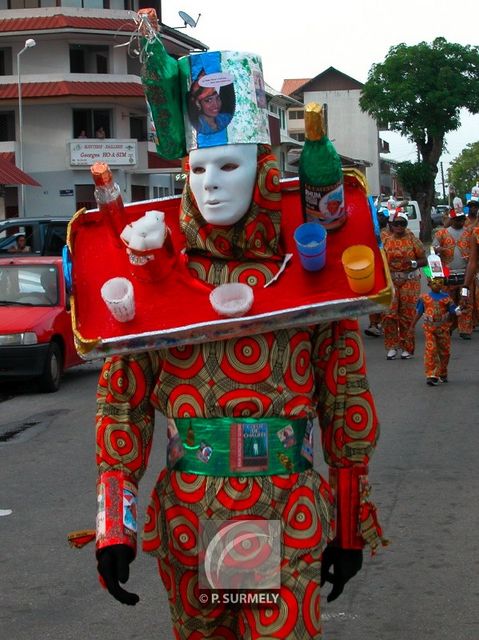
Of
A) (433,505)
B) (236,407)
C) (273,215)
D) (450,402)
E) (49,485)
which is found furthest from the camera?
(450,402)

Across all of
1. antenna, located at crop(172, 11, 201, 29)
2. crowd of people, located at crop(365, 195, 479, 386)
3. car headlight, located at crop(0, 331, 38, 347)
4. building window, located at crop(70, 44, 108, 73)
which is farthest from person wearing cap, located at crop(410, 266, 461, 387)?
building window, located at crop(70, 44, 108, 73)

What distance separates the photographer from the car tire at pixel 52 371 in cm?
1393

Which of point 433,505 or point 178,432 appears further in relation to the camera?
point 433,505

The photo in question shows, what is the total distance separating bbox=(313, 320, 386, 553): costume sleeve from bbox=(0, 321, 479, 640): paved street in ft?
6.21

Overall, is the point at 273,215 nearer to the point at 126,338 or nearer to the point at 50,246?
the point at 126,338

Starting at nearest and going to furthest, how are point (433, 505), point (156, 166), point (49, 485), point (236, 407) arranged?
1. point (236, 407)
2. point (433, 505)
3. point (49, 485)
4. point (156, 166)

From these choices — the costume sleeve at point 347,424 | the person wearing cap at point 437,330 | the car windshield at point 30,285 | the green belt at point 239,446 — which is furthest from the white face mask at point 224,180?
the car windshield at point 30,285

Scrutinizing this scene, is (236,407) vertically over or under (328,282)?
under

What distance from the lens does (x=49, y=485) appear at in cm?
865

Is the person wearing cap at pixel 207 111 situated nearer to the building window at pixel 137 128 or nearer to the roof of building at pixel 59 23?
the roof of building at pixel 59 23

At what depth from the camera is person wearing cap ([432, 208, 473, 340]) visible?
1659 cm

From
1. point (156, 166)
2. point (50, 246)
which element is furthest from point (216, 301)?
point (156, 166)

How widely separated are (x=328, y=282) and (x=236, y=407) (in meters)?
0.50

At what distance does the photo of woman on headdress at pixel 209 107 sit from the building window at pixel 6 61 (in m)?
51.2
